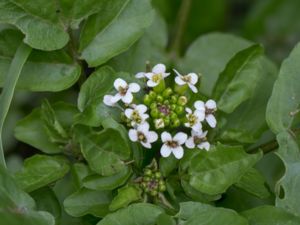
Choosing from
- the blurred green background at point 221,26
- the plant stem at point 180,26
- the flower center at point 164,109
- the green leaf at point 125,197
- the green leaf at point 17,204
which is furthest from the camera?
the blurred green background at point 221,26

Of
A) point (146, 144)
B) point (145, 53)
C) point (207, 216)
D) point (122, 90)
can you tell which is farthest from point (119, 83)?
point (207, 216)

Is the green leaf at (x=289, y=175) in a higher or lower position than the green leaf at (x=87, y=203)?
higher

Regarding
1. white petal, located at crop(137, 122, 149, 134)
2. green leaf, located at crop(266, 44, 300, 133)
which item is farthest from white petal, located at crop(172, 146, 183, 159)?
green leaf, located at crop(266, 44, 300, 133)

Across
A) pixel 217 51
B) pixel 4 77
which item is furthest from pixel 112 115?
pixel 217 51

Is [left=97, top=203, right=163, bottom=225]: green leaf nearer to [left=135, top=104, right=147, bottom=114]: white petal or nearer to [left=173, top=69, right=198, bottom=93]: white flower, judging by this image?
[left=135, top=104, right=147, bottom=114]: white petal

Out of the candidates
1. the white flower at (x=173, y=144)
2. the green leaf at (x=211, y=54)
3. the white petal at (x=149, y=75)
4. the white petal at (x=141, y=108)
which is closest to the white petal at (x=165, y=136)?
the white flower at (x=173, y=144)

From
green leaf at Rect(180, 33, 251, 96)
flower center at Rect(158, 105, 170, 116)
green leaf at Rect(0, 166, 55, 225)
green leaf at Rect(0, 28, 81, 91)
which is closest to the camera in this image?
green leaf at Rect(0, 166, 55, 225)

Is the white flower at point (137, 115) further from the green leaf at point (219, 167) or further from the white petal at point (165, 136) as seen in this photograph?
the green leaf at point (219, 167)

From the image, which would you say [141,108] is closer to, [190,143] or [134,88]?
[134,88]
